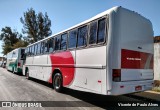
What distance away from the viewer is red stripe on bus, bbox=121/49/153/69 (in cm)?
634

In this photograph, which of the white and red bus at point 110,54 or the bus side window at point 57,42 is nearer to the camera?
the white and red bus at point 110,54

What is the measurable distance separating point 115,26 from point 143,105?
3.27 meters

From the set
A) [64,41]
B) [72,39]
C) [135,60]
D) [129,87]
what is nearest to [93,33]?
[72,39]

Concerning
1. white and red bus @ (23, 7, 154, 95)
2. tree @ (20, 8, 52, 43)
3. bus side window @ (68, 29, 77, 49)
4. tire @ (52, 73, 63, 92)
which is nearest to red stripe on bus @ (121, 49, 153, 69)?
white and red bus @ (23, 7, 154, 95)

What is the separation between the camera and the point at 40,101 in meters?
7.43

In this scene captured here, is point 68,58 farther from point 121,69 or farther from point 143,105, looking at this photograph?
point 143,105

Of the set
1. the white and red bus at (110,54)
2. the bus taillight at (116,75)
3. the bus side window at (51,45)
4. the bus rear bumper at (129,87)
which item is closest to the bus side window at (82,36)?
the white and red bus at (110,54)

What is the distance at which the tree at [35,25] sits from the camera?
A: 44094 mm

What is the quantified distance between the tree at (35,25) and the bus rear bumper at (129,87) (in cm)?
3879

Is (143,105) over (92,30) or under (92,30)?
under

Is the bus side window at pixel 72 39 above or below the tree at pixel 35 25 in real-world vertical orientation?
below

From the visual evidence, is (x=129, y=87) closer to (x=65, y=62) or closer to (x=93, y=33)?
(x=93, y=33)

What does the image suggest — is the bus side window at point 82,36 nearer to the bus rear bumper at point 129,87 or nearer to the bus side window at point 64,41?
the bus side window at point 64,41

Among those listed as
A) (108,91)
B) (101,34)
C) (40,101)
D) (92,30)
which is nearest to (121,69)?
(108,91)
